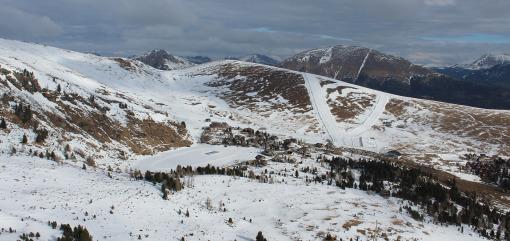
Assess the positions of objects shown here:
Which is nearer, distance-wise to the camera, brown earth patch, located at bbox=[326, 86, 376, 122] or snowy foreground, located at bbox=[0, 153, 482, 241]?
snowy foreground, located at bbox=[0, 153, 482, 241]

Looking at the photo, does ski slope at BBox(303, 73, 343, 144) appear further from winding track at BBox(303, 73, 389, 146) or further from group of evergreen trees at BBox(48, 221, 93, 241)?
group of evergreen trees at BBox(48, 221, 93, 241)

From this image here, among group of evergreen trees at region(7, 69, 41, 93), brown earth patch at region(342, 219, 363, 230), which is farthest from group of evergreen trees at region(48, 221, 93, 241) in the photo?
group of evergreen trees at region(7, 69, 41, 93)

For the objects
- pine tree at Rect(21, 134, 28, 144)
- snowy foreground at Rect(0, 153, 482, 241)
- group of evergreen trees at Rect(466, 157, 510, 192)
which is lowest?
group of evergreen trees at Rect(466, 157, 510, 192)

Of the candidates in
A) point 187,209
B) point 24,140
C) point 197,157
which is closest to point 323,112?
point 197,157

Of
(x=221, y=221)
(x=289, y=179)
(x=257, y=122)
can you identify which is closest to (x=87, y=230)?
(x=221, y=221)

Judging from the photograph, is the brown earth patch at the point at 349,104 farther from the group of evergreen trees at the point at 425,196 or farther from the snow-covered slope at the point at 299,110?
the group of evergreen trees at the point at 425,196

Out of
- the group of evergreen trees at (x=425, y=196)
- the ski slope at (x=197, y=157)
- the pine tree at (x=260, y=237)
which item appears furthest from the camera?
the ski slope at (x=197, y=157)

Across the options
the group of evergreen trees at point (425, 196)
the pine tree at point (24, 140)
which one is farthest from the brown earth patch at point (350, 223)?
the pine tree at point (24, 140)
